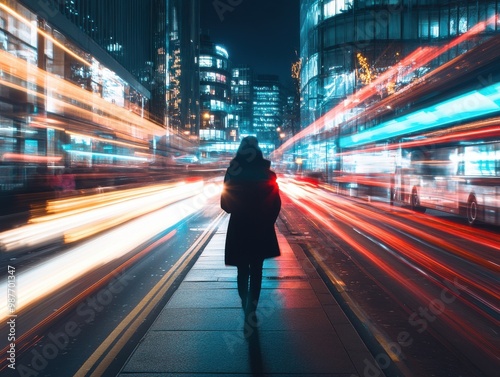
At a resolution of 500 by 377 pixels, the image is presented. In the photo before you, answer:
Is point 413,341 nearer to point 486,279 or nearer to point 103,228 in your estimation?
point 486,279

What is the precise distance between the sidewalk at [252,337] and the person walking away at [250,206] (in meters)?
0.83

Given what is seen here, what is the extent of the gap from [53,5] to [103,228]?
64.1 ft

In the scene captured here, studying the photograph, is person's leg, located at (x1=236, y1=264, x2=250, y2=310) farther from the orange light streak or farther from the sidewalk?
the orange light streak

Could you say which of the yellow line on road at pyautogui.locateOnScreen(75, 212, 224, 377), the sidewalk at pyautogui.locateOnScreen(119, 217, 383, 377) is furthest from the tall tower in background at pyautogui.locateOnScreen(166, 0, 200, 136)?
the sidewalk at pyautogui.locateOnScreen(119, 217, 383, 377)

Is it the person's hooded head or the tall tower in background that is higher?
the tall tower in background

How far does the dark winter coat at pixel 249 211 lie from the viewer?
6.45 m

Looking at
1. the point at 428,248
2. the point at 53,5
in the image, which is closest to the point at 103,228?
the point at 428,248

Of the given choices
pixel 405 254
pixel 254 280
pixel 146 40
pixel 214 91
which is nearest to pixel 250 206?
pixel 254 280

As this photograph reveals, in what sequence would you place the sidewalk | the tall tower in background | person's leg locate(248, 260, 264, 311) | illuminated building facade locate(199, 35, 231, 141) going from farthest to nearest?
illuminated building facade locate(199, 35, 231, 141) < the tall tower in background < person's leg locate(248, 260, 264, 311) < the sidewalk

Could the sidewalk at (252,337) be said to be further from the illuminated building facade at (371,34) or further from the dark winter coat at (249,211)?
the illuminated building facade at (371,34)

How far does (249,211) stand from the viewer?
645cm

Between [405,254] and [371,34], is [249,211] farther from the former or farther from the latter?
[371,34]

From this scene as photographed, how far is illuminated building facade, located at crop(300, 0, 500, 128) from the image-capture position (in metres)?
57.6

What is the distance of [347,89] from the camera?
65875 millimetres
